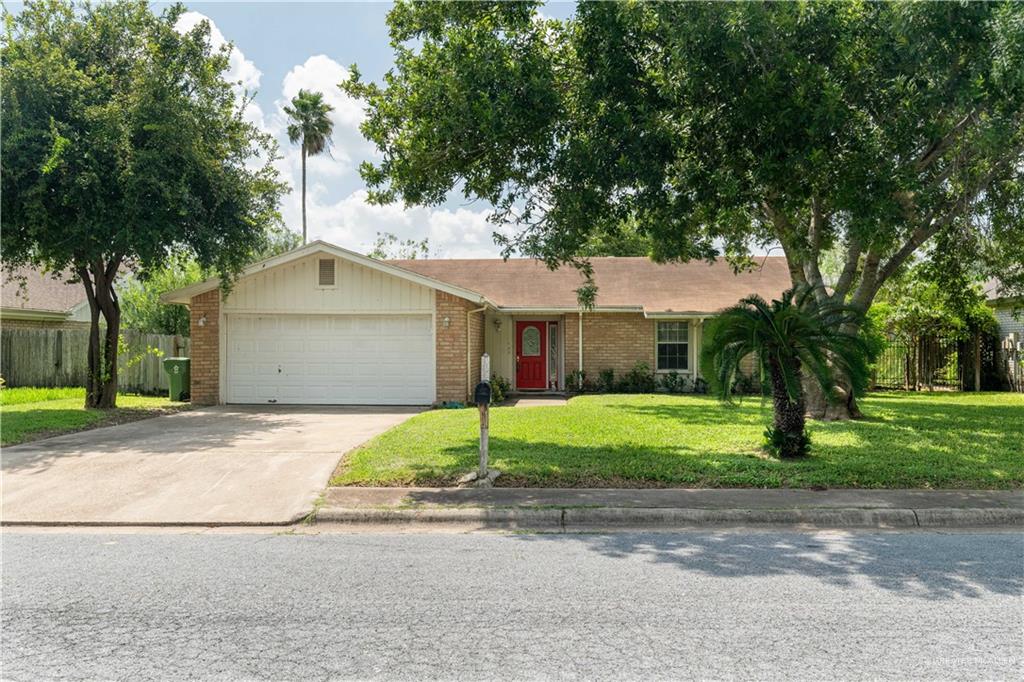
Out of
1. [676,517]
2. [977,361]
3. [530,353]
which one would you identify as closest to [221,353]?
[530,353]

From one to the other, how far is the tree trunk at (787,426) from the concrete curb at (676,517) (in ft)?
7.15

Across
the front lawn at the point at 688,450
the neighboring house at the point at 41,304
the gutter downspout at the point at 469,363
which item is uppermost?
the neighboring house at the point at 41,304

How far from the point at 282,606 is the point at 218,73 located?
14.4m

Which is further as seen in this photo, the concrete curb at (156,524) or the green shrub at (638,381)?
the green shrub at (638,381)

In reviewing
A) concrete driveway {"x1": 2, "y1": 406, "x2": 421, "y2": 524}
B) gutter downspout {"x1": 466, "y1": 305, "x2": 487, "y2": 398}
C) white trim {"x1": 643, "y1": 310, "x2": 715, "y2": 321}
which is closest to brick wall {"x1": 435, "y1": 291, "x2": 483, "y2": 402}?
gutter downspout {"x1": 466, "y1": 305, "x2": 487, "y2": 398}

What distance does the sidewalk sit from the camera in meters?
6.93

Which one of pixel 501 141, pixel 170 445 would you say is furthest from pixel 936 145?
pixel 170 445

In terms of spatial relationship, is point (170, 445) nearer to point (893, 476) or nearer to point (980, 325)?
point (893, 476)

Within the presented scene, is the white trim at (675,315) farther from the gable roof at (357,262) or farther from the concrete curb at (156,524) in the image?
the concrete curb at (156,524)

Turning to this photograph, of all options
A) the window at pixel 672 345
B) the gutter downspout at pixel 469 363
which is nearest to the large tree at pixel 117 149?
the gutter downspout at pixel 469 363

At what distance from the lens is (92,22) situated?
1484 centimetres

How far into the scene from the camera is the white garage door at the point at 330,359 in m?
17.5

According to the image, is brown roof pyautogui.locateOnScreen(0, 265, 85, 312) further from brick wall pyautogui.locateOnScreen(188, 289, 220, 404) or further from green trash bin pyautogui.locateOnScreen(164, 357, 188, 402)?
brick wall pyautogui.locateOnScreen(188, 289, 220, 404)

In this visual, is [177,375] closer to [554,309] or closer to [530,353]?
[530,353]
